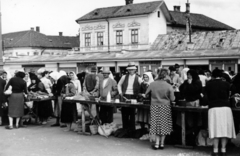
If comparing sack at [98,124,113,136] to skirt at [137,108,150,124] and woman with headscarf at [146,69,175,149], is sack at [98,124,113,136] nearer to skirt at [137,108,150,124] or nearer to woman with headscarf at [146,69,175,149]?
skirt at [137,108,150,124]

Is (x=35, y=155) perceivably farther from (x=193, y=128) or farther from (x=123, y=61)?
(x=123, y=61)

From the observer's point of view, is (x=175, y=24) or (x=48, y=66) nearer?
(x=48, y=66)

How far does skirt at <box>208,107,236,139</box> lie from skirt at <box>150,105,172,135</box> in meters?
1.02

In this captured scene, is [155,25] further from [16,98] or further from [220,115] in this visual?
[220,115]

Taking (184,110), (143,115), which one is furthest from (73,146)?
(184,110)

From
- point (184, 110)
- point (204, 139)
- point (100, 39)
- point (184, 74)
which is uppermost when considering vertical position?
point (100, 39)

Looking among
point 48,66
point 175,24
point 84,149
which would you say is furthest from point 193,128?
point 175,24

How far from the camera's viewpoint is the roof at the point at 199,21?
45688 mm

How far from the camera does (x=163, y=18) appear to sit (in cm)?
4138

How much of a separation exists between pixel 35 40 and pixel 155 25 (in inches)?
1447

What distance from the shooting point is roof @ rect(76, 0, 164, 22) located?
39344 millimetres

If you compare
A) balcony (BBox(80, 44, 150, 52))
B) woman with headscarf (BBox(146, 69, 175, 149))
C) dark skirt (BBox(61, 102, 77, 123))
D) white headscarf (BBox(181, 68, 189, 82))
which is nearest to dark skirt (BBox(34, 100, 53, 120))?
dark skirt (BBox(61, 102, 77, 123))

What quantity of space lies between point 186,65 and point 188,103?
19.7 m

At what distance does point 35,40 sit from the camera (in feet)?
232
